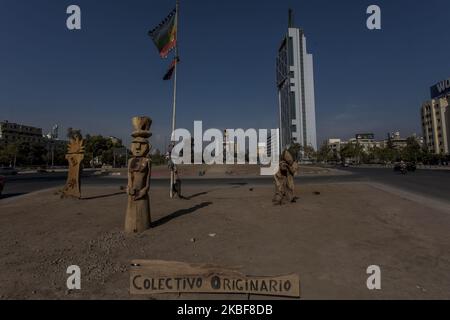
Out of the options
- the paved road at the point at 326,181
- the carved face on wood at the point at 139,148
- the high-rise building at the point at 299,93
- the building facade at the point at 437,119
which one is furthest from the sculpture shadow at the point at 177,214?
the high-rise building at the point at 299,93

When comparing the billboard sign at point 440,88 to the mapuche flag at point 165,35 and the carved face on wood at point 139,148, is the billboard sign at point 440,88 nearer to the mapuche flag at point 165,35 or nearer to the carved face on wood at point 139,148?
the mapuche flag at point 165,35

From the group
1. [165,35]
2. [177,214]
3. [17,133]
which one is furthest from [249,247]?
[17,133]

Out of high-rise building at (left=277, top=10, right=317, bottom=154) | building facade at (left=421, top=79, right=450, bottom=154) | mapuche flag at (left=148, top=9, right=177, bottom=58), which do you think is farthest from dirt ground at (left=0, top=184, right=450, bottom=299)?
high-rise building at (left=277, top=10, right=317, bottom=154)

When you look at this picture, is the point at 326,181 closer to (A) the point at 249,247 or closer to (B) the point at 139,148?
(A) the point at 249,247

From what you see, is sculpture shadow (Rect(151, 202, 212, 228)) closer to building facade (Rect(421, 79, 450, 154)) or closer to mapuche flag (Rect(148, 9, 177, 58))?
mapuche flag (Rect(148, 9, 177, 58))

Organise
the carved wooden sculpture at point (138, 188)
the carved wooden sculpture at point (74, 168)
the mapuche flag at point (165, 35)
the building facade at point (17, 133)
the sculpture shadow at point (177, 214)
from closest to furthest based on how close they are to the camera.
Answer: the carved wooden sculpture at point (138, 188), the sculpture shadow at point (177, 214), the mapuche flag at point (165, 35), the carved wooden sculpture at point (74, 168), the building facade at point (17, 133)

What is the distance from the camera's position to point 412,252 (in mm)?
5332

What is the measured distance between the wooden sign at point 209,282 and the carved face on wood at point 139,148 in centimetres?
429

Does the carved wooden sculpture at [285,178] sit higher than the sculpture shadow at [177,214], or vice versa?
the carved wooden sculpture at [285,178]

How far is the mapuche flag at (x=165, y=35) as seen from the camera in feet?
41.8

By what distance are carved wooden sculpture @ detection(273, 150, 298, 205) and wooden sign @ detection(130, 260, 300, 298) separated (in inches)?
Result: 332
